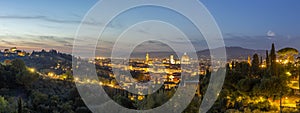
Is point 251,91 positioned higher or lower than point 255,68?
lower

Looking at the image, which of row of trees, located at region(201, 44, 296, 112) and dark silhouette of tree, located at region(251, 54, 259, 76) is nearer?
row of trees, located at region(201, 44, 296, 112)

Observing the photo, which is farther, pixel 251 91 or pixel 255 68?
pixel 255 68

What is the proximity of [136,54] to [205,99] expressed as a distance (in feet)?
11.1

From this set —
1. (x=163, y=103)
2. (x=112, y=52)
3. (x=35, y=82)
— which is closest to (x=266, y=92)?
(x=163, y=103)

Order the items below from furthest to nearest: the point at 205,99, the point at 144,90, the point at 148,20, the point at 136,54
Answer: the point at 205,99, the point at 144,90, the point at 136,54, the point at 148,20

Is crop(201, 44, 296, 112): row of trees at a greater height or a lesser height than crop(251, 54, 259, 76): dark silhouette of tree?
lesser

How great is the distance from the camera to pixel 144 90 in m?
9.42

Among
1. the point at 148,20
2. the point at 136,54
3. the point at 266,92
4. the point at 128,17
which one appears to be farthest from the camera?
the point at 266,92

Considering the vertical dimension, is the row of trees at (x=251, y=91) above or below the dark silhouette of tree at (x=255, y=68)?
below

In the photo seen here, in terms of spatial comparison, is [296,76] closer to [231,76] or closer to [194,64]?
[231,76]

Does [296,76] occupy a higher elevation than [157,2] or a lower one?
lower

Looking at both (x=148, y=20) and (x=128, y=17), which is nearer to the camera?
(x=128, y=17)

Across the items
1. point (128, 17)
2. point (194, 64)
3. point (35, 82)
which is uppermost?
point (128, 17)

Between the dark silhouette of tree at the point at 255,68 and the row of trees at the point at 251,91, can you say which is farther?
the dark silhouette of tree at the point at 255,68
